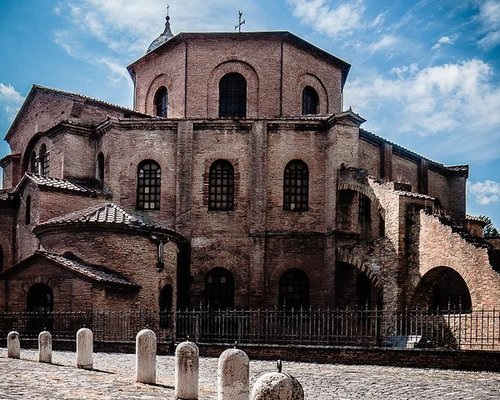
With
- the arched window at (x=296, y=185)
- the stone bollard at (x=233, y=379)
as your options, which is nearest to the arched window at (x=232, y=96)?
the arched window at (x=296, y=185)

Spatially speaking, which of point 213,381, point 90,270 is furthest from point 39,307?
point 213,381

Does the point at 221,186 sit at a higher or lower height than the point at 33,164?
lower

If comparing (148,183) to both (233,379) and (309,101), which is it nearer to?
(309,101)

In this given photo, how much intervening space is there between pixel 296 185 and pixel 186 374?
17371 millimetres

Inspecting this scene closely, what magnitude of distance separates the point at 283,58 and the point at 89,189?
9654 millimetres

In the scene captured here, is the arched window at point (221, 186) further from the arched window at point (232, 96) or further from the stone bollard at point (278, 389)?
the stone bollard at point (278, 389)

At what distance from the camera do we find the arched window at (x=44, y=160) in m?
28.7

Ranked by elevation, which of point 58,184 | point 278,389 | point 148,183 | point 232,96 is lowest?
point 278,389

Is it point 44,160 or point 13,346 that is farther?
point 44,160

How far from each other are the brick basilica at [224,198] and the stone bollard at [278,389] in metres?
15.9

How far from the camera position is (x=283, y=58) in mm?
28766

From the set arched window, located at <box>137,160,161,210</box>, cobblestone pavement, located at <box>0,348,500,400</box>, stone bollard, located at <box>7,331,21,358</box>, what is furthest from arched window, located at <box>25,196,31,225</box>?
stone bollard, located at <box>7,331,21,358</box>

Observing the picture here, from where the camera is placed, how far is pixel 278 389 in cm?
524

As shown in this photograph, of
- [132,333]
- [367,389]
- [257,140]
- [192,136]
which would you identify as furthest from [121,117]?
[367,389]
